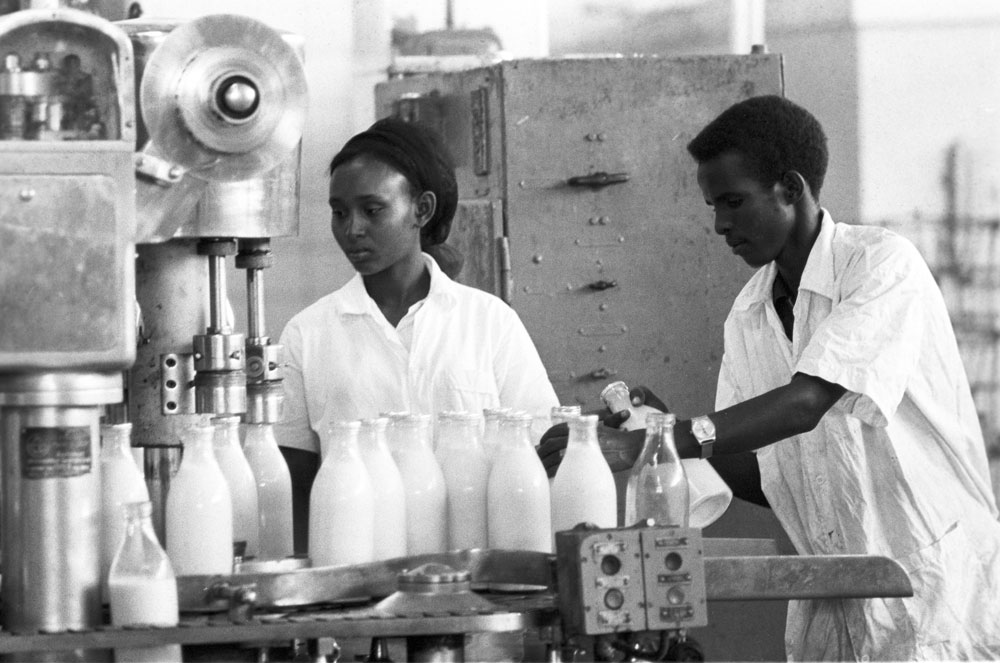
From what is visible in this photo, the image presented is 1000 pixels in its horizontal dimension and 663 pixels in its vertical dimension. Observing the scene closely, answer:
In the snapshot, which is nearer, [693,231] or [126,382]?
[126,382]

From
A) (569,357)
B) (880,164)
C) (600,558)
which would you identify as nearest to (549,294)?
(569,357)

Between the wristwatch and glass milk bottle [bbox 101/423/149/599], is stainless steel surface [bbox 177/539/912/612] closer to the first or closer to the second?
glass milk bottle [bbox 101/423/149/599]

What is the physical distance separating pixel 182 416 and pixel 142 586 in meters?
0.34

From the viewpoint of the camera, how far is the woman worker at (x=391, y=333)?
7.61ft

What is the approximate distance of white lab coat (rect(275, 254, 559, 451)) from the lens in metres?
2.32

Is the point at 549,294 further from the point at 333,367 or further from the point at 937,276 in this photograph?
the point at 937,276

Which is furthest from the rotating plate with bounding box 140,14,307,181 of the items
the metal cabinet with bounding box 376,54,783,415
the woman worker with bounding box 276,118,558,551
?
the metal cabinet with bounding box 376,54,783,415

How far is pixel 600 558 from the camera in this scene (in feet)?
4.78

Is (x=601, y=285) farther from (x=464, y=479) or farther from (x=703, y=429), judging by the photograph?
(x=464, y=479)

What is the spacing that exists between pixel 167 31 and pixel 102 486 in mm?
541

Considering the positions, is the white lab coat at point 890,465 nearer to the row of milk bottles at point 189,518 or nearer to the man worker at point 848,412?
the man worker at point 848,412

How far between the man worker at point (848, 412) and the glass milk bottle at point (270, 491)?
0.55m

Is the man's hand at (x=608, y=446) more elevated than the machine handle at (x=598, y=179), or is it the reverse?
the machine handle at (x=598, y=179)

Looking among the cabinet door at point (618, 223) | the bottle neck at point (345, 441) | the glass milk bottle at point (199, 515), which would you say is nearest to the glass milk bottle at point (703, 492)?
the bottle neck at point (345, 441)
